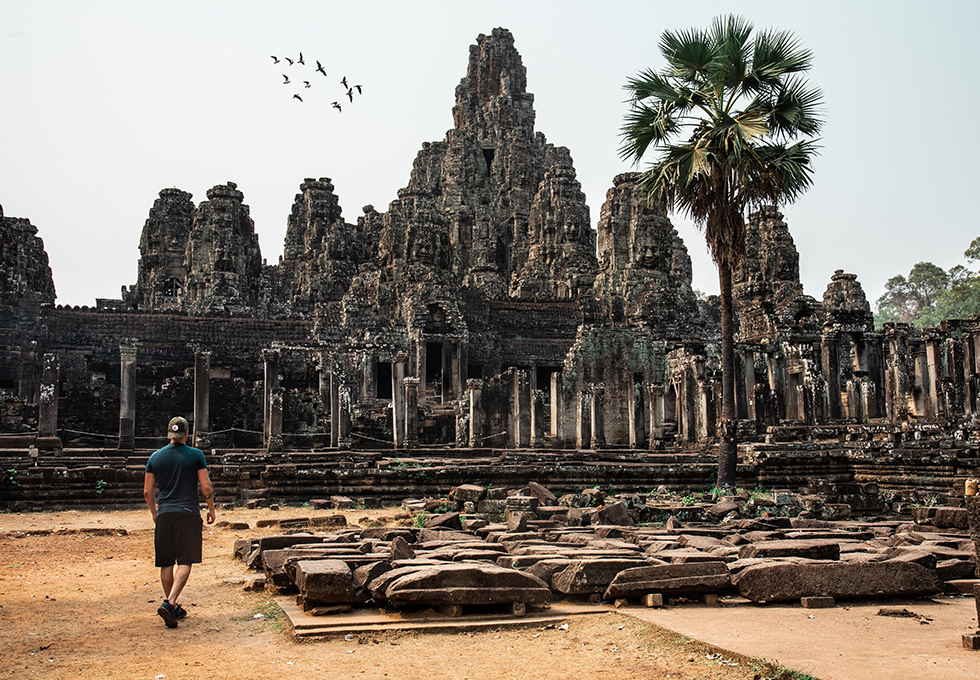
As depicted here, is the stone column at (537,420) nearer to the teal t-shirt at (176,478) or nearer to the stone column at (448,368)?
the stone column at (448,368)

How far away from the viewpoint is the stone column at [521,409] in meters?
24.8

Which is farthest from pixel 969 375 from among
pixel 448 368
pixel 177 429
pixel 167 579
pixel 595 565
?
pixel 167 579

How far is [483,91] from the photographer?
6059 cm

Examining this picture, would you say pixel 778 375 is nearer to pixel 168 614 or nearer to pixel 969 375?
pixel 969 375

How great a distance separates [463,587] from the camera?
625 cm

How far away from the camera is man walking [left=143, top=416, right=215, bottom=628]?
655 cm

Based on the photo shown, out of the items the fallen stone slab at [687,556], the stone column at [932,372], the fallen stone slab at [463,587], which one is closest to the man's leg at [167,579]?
the fallen stone slab at [463,587]

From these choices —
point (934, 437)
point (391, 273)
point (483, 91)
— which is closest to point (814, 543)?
point (934, 437)

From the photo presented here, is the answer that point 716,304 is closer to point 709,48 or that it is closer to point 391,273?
point 391,273

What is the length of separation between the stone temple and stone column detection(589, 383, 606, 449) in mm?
92

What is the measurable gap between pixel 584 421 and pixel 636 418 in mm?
1418

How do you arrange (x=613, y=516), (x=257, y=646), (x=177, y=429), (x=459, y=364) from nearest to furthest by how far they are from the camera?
(x=257, y=646), (x=177, y=429), (x=613, y=516), (x=459, y=364)

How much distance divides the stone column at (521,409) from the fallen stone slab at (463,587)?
1796cm

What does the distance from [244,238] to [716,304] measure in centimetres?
2213
